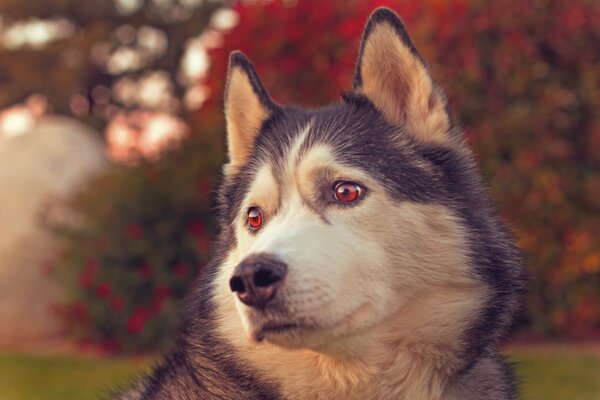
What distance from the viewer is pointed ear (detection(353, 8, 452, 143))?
389cm

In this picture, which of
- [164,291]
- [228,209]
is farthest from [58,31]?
[228,209]

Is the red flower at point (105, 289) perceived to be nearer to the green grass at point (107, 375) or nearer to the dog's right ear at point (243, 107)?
the green grass at point (107, 375)

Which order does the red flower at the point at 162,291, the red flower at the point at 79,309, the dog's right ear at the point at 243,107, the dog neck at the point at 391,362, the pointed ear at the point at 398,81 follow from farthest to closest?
the red flower at the point at 79,309 → the red flower at the point at 162,291 → the dog's right ear at the point at 243,107 → the pointed ear at the point at 398,81 → the dog neck at the point at 391,362

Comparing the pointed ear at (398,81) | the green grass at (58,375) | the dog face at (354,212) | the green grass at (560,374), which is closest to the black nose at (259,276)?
the dog face at (354,212)

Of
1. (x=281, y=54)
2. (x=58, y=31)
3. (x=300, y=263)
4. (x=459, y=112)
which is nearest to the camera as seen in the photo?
(x=300, y=263)

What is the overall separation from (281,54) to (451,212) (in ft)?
22.8

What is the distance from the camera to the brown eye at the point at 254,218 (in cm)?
379

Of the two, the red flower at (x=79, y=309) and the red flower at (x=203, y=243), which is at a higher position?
the red flower at (x=203, y=243)

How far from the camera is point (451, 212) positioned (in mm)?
3684

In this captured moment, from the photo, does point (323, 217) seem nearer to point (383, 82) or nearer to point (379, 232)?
point (379, 232)

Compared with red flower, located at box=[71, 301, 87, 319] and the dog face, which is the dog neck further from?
red flower, located at box=[71, 301, 87, 319]

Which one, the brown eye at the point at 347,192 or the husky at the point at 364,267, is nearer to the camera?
the husky at the point at 364,267

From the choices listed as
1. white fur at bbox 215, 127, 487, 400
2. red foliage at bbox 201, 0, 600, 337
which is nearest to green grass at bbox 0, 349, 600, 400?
red foliage at bbox 201, 0, 600, 337

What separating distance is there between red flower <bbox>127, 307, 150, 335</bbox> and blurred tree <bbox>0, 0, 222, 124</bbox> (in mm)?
11617
